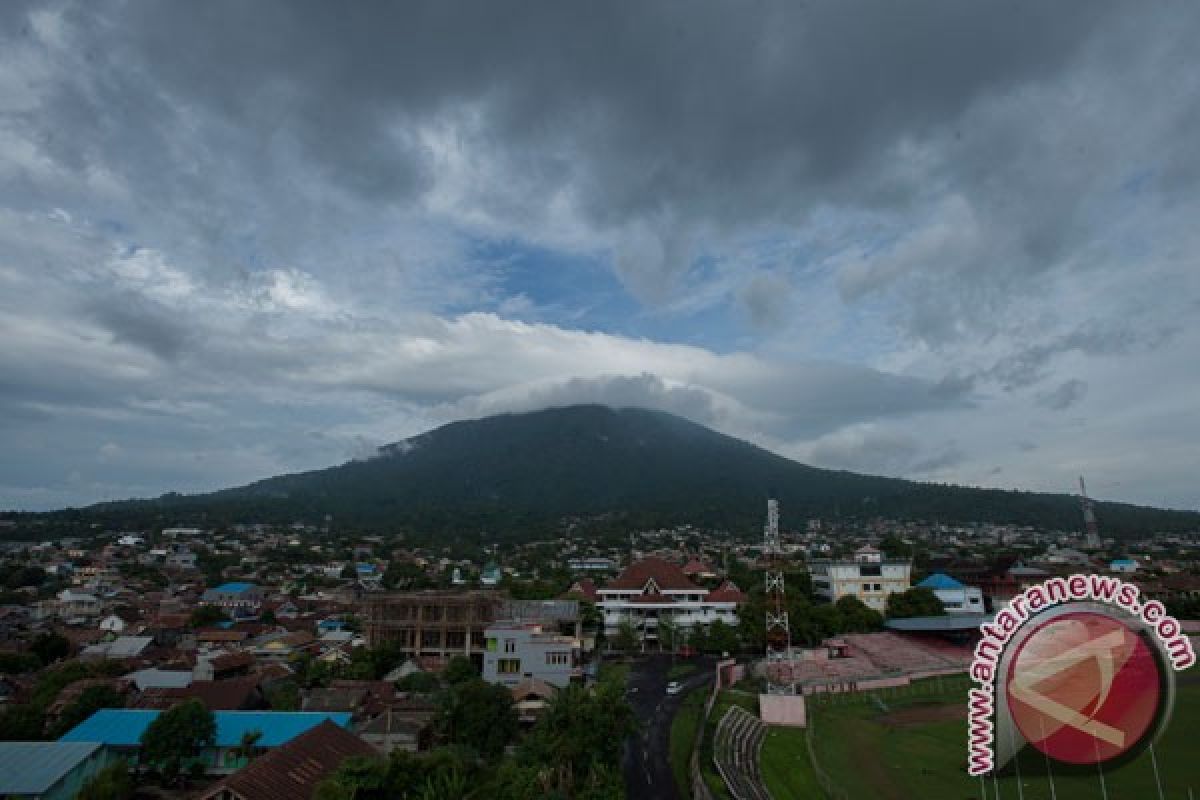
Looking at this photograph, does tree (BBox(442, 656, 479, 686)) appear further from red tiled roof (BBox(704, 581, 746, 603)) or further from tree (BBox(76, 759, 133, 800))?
red tiled roof (BBox(704, 581, 746, 603))

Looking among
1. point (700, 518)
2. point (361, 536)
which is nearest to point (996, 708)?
point (361, 536)

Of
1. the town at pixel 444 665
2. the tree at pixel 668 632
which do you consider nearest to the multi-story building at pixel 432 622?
the town at pixel 444 665

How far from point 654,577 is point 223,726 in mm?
36718

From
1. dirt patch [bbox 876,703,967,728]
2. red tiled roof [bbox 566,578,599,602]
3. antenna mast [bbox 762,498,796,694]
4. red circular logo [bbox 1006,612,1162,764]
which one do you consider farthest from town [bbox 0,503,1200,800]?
red circular logo [bbox 1006,612,1162,764]

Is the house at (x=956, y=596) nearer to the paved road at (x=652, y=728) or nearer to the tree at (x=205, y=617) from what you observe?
the paved road at (x=652, y=728)

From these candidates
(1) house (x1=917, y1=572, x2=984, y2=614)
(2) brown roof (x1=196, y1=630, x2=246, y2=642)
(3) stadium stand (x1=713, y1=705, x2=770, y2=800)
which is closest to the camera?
(3) stadium stand (x1=713, y1=705, x2=770, y2=800)

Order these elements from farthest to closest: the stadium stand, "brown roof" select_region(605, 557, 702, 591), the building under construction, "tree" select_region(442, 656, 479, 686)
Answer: "brown roof" select_region(605, 557, 702, 591) → the building under construction → "tree" select_region(442, 656, 479, 686) → the stadium stand

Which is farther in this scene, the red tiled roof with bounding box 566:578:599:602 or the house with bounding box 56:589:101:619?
the house with bounding box 56:589:101:619

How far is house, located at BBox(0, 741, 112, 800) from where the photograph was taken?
834 inches

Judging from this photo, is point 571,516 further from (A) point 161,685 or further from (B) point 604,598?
(A) point 161,685

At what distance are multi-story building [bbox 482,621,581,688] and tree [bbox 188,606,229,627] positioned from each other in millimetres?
32955

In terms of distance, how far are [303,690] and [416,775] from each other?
65.4 ft

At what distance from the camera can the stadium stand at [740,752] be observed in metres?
22.5

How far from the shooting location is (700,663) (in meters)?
46.0
